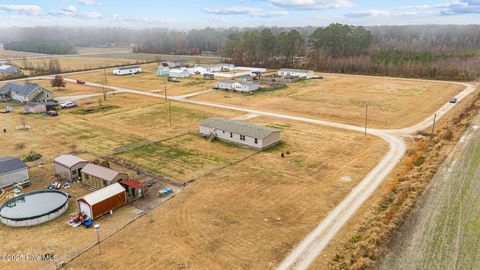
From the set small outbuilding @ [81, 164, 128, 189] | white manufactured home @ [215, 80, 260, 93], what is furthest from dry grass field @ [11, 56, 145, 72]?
small outbuilding @ [81, 164, 128, 189]

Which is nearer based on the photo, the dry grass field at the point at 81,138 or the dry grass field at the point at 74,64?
the dry grass field at the point at 81,138

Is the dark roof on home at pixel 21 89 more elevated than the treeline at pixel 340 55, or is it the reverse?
the treeline at pixel 340 55

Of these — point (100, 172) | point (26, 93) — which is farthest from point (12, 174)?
point (26, 93)

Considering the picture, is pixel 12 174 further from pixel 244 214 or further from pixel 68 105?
pixel 68 105

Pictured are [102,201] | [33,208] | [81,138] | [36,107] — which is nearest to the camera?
[102,201]

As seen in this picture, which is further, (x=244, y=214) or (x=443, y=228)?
(x=244, y=214)

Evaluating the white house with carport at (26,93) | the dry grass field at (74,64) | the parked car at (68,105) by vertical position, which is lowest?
the parked car at (68,105)

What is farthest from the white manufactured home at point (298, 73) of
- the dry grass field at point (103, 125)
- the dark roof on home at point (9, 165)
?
the dark roof on home at point (9, 165)

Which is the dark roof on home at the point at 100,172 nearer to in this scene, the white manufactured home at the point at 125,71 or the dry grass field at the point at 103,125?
the dry grass field at the point at 103,125
